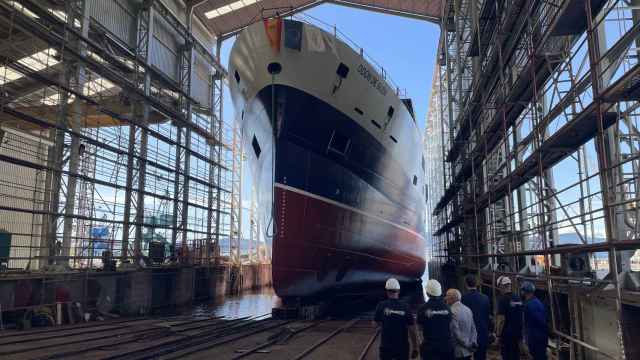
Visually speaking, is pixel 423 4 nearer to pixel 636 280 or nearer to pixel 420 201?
pixel 420 201

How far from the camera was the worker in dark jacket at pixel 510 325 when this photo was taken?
4852 mm

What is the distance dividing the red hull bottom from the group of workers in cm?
552

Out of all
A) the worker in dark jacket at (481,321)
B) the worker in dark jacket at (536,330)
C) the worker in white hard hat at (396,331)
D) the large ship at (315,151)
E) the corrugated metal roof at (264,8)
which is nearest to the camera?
the worker in white hard hat at (396,331)

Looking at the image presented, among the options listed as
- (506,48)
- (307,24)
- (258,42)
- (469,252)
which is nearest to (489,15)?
(506,48)

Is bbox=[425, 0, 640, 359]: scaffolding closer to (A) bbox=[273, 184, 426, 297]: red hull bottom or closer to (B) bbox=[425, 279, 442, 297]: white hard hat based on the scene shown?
(B) bbox=[425, 279, 442, 297]: white hard hat

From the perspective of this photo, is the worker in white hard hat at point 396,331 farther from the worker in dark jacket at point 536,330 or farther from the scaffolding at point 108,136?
the scaffolding at point 108,136

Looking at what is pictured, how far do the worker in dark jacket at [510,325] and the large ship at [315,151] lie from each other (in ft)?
18.5

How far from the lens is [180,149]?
17641mm

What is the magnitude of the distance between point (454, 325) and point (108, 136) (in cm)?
1470

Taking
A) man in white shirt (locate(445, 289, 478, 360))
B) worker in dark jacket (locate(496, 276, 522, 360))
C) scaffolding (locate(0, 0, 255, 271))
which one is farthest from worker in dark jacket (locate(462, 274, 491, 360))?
scaffolding (locate(0, 0, 255, 271))

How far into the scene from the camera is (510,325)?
16.0 feet

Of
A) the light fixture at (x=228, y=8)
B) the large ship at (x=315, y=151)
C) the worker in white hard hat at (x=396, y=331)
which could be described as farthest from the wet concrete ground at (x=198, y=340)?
the light fixture at (x=228, y=8)

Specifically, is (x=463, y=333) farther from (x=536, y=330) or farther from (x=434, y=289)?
(x=536, y=330)

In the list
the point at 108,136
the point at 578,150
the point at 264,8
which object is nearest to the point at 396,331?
the point at 578,150
